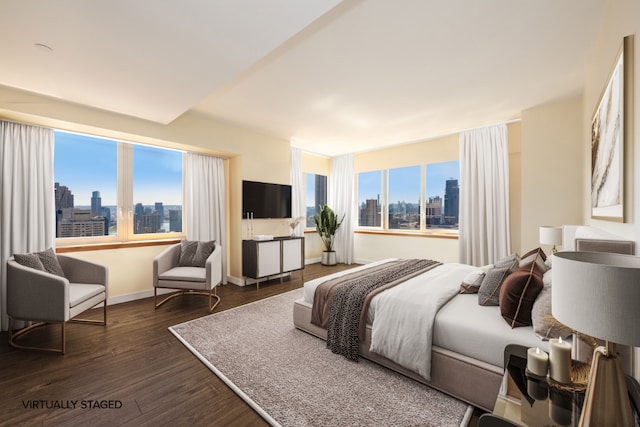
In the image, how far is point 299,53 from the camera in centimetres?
240

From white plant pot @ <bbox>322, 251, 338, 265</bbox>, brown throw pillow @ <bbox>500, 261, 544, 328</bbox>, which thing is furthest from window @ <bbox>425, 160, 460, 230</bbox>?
brown throw pillow @ <bbox>500, 261, 544, 328</bbox>

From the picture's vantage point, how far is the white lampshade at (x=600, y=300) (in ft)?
2.18

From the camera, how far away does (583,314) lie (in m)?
0.74

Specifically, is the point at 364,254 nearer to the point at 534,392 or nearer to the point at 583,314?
the point at 534,392

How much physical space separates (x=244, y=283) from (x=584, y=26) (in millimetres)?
4951

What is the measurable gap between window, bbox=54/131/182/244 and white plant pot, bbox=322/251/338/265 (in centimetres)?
316

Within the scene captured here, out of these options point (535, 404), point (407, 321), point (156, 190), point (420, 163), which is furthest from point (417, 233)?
point (156, 190)

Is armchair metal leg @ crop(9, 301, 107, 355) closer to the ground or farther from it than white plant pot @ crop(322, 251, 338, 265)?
closer to the ground

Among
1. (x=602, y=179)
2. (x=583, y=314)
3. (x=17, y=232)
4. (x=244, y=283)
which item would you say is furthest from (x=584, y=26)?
(x=17, y=232)

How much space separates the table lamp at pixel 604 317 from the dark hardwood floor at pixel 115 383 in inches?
64.4

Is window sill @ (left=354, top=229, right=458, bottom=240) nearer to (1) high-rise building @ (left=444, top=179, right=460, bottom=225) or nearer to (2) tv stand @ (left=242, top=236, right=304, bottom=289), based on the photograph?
(1) high-rise building @ (left=444, top=179, right=460, bottom=225)

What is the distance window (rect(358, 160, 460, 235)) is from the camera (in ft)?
16.8

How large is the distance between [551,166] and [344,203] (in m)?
3.89

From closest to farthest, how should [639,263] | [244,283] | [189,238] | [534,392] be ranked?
[639,263]
[534,392]
[189,238]
[244,283]
